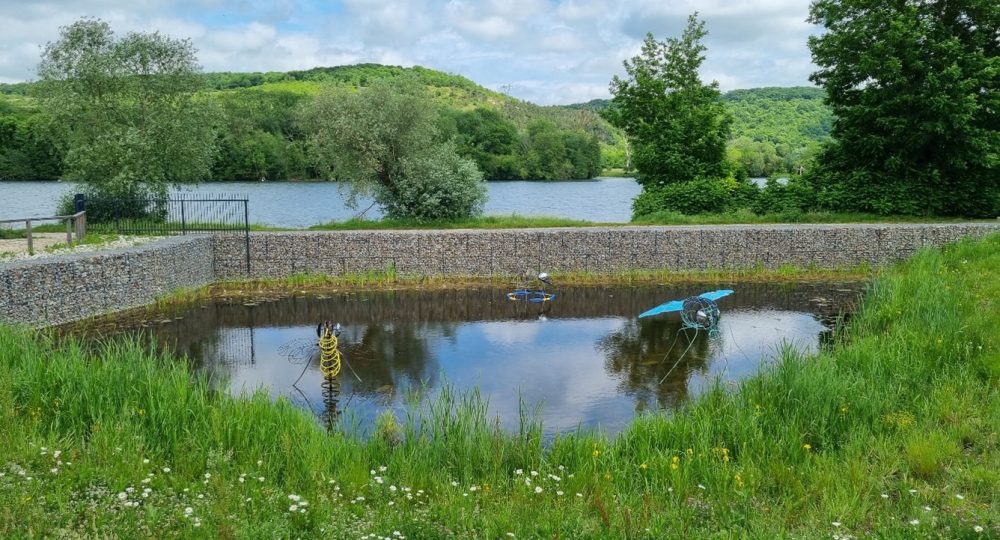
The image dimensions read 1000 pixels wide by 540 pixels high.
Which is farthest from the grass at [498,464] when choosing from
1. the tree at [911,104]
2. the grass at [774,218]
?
the tree at [911,104]

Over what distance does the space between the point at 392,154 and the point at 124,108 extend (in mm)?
8370

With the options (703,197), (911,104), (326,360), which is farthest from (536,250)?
(911,104)

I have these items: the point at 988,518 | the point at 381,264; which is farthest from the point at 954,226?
the point at 988,518

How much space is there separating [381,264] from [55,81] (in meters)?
11.9

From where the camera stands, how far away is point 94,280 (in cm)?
1536

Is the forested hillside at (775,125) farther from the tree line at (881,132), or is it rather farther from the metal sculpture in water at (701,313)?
the metal sculpture in water at (701,313)

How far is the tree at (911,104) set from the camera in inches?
910

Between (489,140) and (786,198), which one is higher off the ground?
(489,140)

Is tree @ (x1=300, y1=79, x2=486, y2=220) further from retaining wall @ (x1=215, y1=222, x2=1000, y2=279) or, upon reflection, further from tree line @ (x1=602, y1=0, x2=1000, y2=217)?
tree line @ (x1=602, y1=0, x2=1000, y2=217)

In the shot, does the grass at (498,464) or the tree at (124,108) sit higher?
the tree at (124,108)

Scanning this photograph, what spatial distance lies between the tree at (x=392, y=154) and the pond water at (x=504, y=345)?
21.2ft

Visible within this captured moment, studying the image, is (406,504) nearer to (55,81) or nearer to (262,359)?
(262,359)

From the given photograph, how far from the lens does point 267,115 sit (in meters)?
62.1

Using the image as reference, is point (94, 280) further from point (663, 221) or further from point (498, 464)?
point (663, 221)
